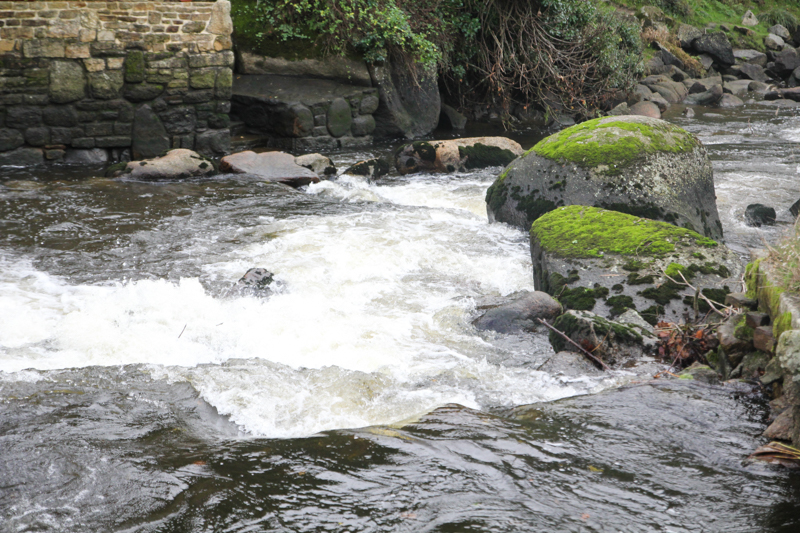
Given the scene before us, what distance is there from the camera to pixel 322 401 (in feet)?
12.9

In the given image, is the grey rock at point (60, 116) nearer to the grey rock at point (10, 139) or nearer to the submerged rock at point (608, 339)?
the grey rock at point (10, 139)

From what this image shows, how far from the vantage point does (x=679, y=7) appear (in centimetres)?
2320

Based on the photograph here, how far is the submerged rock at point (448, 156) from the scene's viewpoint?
34.6 feet

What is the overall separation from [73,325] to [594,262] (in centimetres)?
421

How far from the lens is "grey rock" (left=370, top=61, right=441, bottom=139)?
41.2 feet

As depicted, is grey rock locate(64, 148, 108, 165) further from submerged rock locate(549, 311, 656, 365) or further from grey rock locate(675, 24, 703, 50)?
grey rock locate(675, 24, 703, 50)

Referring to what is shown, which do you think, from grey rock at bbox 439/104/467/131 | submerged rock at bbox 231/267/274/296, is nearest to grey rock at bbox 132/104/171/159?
submerged rock at bbox 231/267/274/296

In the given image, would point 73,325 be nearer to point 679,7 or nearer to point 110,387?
point 110,387

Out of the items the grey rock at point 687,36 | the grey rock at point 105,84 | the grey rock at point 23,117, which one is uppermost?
the grey rock at point 687,36

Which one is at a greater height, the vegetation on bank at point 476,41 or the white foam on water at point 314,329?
the vegetation on bank at point 476,41

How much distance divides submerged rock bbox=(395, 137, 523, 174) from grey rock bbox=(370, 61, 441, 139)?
86.6 inches

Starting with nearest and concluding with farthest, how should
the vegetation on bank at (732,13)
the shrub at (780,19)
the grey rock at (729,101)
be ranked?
the grey rock at (729,101), the vegetation on bank at (732,13), the shrub at (780,19)

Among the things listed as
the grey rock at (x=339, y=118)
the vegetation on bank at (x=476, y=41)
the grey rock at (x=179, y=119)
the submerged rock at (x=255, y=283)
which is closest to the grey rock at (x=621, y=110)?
the vegetation on bank at (x=476, y=41)

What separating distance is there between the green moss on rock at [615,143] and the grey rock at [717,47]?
1730 cm
